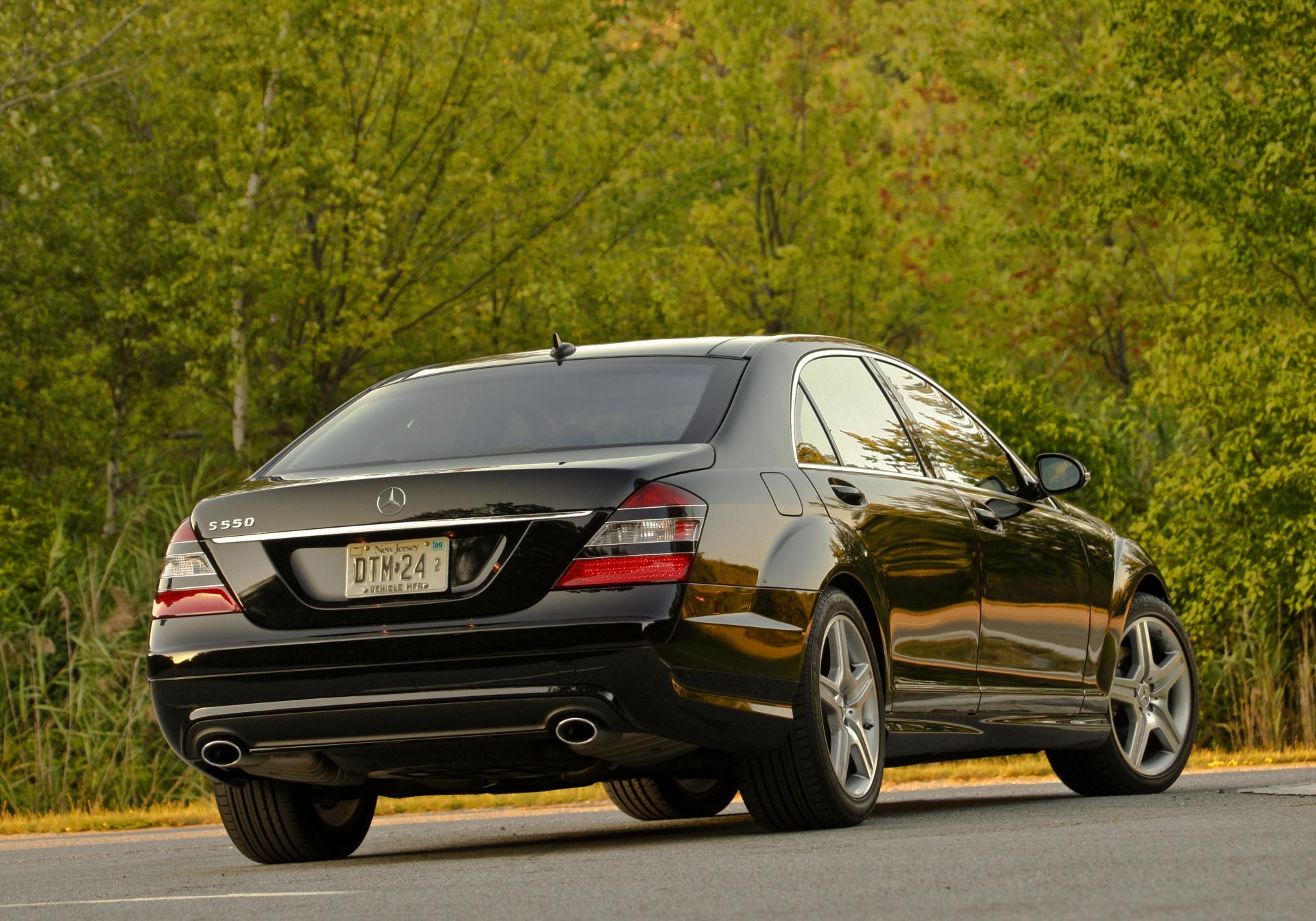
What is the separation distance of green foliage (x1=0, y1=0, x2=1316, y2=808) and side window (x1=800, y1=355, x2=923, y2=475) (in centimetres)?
878

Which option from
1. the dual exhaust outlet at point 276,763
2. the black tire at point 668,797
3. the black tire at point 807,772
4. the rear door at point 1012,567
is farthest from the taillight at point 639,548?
the black tire at point 668,797

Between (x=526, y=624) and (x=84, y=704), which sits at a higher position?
(x=526, y=624)

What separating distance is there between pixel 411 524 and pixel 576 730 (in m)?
0.79

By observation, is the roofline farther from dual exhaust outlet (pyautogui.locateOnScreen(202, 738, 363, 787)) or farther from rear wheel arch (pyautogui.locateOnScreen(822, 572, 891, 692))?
dual exhaust outlet (pyautogui.locateOnScreen(202, 738, 363, 787))

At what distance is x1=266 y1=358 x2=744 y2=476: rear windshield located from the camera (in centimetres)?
683

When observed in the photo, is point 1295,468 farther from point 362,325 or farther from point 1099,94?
point 362,325

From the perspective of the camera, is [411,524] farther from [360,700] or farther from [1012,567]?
[1012,567]

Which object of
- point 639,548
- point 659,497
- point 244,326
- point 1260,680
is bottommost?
point 1260,680

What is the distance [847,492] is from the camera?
7.05m

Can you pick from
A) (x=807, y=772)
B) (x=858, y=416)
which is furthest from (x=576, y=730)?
(x=858, y=416)

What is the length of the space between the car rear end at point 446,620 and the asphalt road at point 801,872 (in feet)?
1.24

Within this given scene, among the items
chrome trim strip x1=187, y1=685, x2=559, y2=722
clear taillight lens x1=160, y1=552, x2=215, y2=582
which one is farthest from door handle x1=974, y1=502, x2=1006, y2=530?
clear taillight lens x1=160, y1=552, x2=215, y2=582

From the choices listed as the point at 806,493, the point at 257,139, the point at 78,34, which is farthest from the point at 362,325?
the point at 806,493

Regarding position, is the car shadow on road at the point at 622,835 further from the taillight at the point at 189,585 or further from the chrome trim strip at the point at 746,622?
the taillight at the point at 189,585
